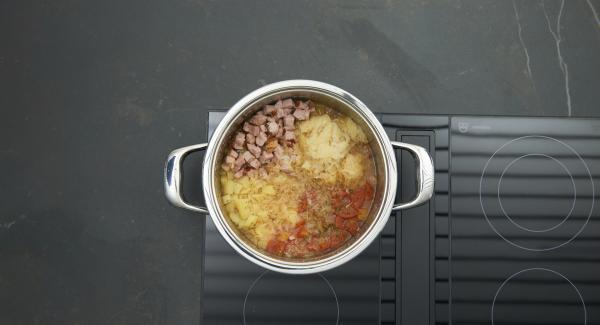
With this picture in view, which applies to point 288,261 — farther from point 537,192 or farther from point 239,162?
point 537,192

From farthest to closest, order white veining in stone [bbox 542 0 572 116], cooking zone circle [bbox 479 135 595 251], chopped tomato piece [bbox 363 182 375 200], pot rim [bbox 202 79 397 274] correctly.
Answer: white veining in stone [bbox 542 0 572 116]
cooking zone circle [bbox 479 135 595 251]
chopped tomato piece [bbox 363 182 375 200]
pot rim [bbox 202 79 397 274]

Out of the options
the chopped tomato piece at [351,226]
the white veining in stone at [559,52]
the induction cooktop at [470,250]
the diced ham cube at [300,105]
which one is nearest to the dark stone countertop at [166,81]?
the white veining in stone at [559,52]

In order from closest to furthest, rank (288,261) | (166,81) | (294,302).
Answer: (288,261) < (294,302) < (166,81)

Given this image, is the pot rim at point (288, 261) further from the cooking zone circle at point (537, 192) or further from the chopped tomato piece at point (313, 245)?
the cooking zone circle at point (537, 192)

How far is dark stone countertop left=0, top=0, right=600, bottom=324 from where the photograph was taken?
1146mm

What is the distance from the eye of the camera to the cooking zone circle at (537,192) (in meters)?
1.07

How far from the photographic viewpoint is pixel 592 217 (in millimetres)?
1075

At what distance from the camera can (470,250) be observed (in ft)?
3.48

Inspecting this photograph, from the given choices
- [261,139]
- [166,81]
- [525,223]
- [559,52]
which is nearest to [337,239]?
[261,139]

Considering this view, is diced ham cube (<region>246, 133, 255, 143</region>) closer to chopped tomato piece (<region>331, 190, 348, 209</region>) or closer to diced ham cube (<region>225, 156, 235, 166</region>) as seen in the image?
diced ham cube (<region>225, 156, 235, 166</region>)

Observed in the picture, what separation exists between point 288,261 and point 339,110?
299 mm

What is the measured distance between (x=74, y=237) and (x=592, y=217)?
115 centimetres

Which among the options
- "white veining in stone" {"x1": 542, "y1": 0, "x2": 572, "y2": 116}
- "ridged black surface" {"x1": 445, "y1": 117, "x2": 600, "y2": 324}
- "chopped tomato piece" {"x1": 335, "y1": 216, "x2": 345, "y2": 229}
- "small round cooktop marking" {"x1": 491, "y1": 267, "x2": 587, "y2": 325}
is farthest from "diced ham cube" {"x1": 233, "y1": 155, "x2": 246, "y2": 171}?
"white veining in stone" {"x1": 542, "y1": 0, "x2": 572, "y2": 116}

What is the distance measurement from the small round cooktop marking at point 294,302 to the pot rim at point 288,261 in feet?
0.59
